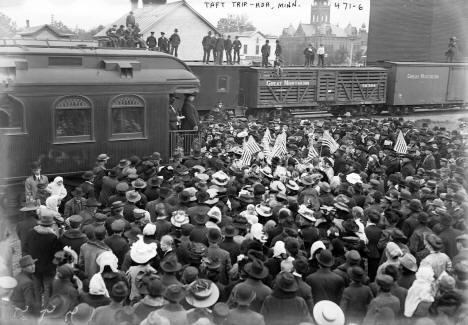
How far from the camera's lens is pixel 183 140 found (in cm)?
1263

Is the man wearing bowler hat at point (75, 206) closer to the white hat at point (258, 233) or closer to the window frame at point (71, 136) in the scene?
the window frame at point (71, 136)

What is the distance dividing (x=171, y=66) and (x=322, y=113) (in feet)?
48.8

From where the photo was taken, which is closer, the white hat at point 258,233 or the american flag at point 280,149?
the white hat at point 258,233

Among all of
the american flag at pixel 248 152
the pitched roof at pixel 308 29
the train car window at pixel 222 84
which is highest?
the pitched roof at pixel 308 29

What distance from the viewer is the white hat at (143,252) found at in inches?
235

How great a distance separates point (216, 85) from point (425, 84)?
12.6m

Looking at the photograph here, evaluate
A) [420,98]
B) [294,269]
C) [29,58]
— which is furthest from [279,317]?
[420,98]

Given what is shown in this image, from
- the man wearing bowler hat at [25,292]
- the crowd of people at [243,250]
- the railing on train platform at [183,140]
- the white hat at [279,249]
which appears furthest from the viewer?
the railing on train platform at [183,140]

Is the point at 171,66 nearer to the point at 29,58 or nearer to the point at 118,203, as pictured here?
the point at 29,58

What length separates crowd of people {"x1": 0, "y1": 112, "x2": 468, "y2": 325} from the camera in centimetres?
511

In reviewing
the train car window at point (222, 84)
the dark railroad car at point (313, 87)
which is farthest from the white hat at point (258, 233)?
the dark railroad car at point (313, 87)

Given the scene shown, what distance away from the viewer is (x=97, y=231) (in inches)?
252

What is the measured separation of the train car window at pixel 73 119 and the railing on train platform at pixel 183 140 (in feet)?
7.06

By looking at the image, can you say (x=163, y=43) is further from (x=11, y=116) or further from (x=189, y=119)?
(x=11, y=116)
